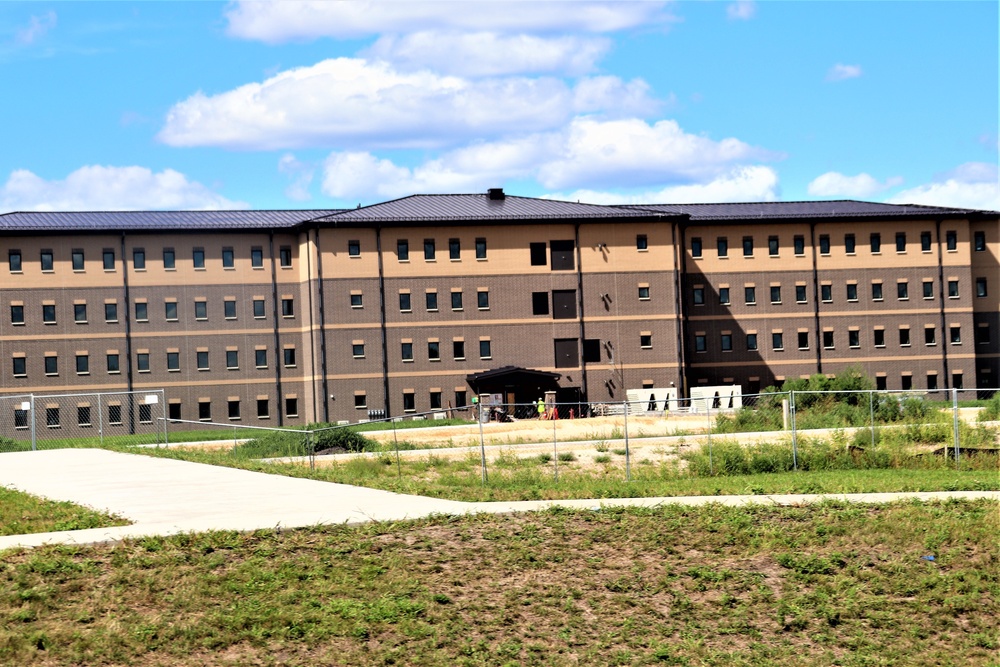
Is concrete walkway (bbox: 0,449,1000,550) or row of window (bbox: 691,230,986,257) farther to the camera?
row of window (bbox: 691,230,986,257)

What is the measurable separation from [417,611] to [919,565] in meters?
6.52

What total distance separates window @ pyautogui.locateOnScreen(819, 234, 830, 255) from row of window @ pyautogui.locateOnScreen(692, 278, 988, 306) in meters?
2.10

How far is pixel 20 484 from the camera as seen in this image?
76.1ft

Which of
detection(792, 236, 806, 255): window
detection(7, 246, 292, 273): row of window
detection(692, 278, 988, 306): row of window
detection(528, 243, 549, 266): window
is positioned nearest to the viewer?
detection(7, 246, 292, 273): row of window

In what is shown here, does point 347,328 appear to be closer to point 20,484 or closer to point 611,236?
point 611,236

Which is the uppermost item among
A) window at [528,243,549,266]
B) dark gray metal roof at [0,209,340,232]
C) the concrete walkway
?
dark gray metal roof at [0,209,340,232]

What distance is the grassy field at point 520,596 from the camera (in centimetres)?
1238

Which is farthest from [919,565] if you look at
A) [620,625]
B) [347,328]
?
[347,328]

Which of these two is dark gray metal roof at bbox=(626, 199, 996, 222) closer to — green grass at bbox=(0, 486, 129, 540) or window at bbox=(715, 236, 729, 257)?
window at bbox=(715, 236, 729, 257)

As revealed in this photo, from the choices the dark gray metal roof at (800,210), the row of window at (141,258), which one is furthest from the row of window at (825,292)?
the row of window at (141,258)

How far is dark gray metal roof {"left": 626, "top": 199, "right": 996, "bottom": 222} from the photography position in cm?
7856

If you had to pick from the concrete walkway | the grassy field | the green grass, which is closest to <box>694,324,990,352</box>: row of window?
the concrete walkway

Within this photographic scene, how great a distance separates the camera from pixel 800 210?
269 ft

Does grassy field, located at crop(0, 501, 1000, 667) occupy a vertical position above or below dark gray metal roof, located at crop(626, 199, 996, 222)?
below
